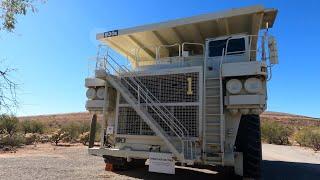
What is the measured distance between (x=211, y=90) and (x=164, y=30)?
8.39 feet

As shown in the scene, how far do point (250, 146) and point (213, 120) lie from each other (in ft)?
3.43

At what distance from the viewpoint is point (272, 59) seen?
26.3 feet

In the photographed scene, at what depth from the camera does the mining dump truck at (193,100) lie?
24.7ft

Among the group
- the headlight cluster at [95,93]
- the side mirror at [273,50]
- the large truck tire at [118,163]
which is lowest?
the large truck tire at [118,163]

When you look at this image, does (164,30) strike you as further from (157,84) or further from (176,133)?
(176,133)

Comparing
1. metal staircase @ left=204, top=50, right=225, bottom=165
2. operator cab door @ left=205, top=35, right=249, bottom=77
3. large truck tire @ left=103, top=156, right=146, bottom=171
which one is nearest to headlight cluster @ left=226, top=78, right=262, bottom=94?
metal staircase @ left=204, top=50, right=225, bottom=165

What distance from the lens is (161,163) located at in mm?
7434

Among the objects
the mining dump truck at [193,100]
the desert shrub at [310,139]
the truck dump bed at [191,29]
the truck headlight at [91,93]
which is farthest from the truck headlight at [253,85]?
the desert shrub at [310,139]

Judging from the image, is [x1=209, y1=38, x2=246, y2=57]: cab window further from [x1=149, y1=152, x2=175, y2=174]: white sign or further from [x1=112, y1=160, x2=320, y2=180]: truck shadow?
[x1=149, y1=152, x2=175, y2=174]: white sign

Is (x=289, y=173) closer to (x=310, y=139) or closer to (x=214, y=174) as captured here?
(x=214, y=174)

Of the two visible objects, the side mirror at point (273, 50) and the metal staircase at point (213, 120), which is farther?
the side mirror at point (273, 50)

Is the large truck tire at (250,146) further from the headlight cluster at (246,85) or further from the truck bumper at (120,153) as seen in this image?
the truck bumper at (120,153)

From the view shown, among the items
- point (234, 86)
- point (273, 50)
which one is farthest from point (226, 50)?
point (234, 86)

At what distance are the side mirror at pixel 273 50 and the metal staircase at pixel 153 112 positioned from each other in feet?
8.50
